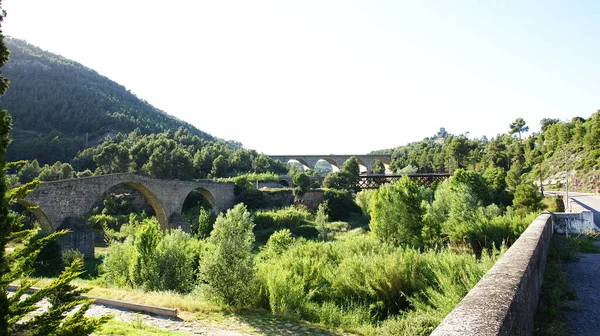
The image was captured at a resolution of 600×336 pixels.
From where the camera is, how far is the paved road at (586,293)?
5276 millimetres

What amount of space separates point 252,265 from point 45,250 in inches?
537

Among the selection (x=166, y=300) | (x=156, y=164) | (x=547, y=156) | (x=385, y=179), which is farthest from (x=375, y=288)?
(x=547, y=156)

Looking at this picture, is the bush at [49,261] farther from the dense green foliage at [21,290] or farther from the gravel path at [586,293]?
the gravel path at [586,293]

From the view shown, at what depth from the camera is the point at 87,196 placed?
23375 millimetres

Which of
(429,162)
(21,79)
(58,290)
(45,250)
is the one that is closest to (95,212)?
(45,250)

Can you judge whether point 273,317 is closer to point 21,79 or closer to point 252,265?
point 252,265

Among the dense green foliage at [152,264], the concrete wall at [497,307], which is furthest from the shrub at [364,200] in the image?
the concrete wall at [497,307]

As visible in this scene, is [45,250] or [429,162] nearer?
[45,250]

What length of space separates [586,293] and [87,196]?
23.8 m

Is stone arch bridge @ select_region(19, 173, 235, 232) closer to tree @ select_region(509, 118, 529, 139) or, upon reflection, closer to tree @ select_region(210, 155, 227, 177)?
tree @ select_region(210, 155, 227, 177)

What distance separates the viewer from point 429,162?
221 feet

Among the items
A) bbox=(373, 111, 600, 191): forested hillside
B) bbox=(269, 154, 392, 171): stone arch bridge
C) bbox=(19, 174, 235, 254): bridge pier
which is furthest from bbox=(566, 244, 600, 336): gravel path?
bbox=(269, 154, 392, 171): stone arch bridge

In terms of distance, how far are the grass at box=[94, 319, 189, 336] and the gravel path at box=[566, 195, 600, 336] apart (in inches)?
240

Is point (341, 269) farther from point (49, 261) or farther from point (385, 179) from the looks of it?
point (385, 179)
